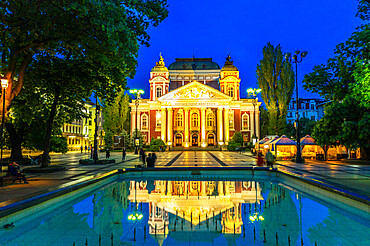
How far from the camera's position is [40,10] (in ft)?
40.8

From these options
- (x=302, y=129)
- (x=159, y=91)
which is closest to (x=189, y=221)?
(x=159, y=91)

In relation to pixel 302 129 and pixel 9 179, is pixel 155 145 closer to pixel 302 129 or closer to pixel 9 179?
pixel 9 179

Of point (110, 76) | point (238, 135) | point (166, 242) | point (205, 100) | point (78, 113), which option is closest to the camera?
point (166, 242)

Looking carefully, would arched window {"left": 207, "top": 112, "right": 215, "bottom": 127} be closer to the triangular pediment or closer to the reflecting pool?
the triangular pediment

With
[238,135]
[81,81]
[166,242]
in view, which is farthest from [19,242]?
[238,135]

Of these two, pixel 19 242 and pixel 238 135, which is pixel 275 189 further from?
pixel 238 135

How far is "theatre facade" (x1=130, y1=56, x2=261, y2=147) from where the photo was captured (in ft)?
205

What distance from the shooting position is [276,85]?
53.5 metres

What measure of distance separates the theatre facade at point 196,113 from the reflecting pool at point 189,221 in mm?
50942

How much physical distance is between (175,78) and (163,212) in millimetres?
66730

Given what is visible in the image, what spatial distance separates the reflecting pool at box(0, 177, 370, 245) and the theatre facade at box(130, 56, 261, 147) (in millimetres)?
50942

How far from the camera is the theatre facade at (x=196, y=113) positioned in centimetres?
6244

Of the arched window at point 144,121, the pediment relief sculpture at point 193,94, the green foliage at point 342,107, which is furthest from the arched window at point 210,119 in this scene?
the green foliage at point 342,107

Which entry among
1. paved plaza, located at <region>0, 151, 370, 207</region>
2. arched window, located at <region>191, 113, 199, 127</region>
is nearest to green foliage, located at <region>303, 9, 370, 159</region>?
paved plaza, located at <region>0, 151, 370, 207</region>
